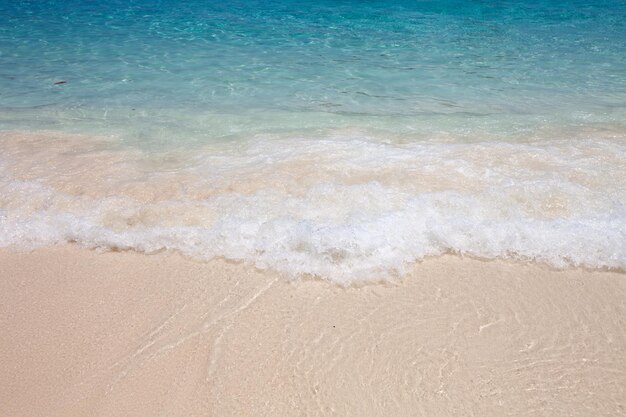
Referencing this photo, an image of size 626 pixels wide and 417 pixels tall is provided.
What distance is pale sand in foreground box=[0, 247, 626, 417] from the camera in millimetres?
2057

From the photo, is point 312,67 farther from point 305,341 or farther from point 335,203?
point 305,341

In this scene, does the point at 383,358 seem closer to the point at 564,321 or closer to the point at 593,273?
the point at 564,321

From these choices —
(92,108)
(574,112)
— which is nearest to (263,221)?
(92,108)

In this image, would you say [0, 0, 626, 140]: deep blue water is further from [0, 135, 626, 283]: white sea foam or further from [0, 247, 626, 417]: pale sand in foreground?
[0, 247, 626, 417]: pale sand in foreground

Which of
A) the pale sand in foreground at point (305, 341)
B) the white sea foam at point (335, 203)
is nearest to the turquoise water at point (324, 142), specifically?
the white sea foam at point (335, 203)

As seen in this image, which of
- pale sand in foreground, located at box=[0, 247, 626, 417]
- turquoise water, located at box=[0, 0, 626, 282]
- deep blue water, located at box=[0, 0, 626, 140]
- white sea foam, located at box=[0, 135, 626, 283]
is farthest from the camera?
deep blue water, located at box=[0, 0, 626, 140]

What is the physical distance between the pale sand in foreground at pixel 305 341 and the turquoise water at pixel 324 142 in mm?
246

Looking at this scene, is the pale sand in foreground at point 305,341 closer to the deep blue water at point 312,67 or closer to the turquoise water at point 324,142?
the turquoise water at point 324,142

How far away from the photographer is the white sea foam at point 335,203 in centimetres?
295

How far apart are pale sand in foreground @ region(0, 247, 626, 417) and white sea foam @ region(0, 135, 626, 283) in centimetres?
20

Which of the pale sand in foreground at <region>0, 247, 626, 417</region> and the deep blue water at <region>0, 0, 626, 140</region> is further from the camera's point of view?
the deep blue water at <region>0, 0, 626, 140</region>

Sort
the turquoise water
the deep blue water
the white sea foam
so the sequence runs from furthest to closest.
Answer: the deep blue water → the turquoise water → the white sea foam

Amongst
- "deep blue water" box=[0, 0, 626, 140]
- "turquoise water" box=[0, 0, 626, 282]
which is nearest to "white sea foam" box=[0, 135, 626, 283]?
"turquoise water" box=[0, 0, 626, 282]

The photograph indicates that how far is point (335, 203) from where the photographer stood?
137 inches
